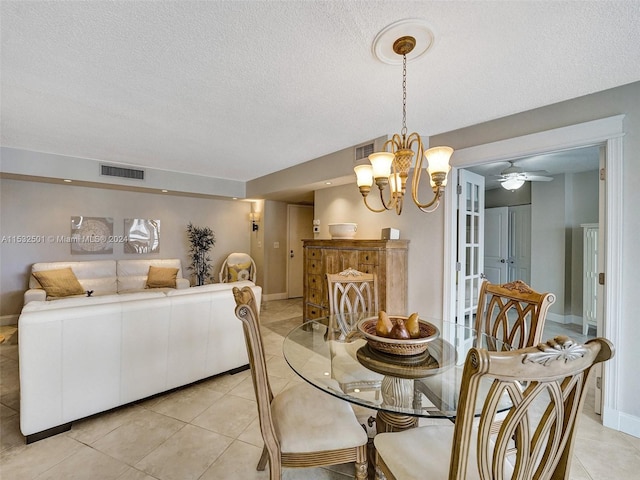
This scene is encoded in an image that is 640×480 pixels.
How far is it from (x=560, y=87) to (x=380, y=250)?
198cm

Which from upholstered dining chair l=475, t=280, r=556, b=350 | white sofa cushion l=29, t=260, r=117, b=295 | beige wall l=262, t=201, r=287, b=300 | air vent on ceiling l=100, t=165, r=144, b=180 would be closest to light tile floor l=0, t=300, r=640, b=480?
upholstered dining chair l=475, t=280, r=556, b=350

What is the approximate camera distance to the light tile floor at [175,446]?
1647 mm

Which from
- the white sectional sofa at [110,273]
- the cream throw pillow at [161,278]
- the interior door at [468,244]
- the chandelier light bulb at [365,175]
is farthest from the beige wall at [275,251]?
the chandelier light bulb at [365,175]

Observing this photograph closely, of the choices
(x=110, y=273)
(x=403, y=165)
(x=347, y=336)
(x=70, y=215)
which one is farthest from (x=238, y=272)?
(x=403, y=165)

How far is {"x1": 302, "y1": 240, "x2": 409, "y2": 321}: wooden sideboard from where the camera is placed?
318 cm

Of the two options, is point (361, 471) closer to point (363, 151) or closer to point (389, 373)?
point (389, 373)

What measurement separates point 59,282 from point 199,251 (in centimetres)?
221

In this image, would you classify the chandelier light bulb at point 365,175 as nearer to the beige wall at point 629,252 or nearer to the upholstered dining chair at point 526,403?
the upholstered dining chair at point 526,403

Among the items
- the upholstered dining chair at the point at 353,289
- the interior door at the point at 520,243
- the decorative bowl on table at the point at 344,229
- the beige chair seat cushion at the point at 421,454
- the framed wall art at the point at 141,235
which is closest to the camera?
the beige chair seat cushion at the point at 421,454

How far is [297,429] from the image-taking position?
4.44ft

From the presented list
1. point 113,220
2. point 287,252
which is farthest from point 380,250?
point 113,220

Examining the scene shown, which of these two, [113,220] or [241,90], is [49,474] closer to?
[241,90]

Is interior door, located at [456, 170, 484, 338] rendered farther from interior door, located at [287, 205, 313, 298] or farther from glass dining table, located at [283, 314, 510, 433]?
interior door, located at [287, 205, 313, 298]

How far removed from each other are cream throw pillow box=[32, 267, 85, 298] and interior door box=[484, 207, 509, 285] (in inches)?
288
